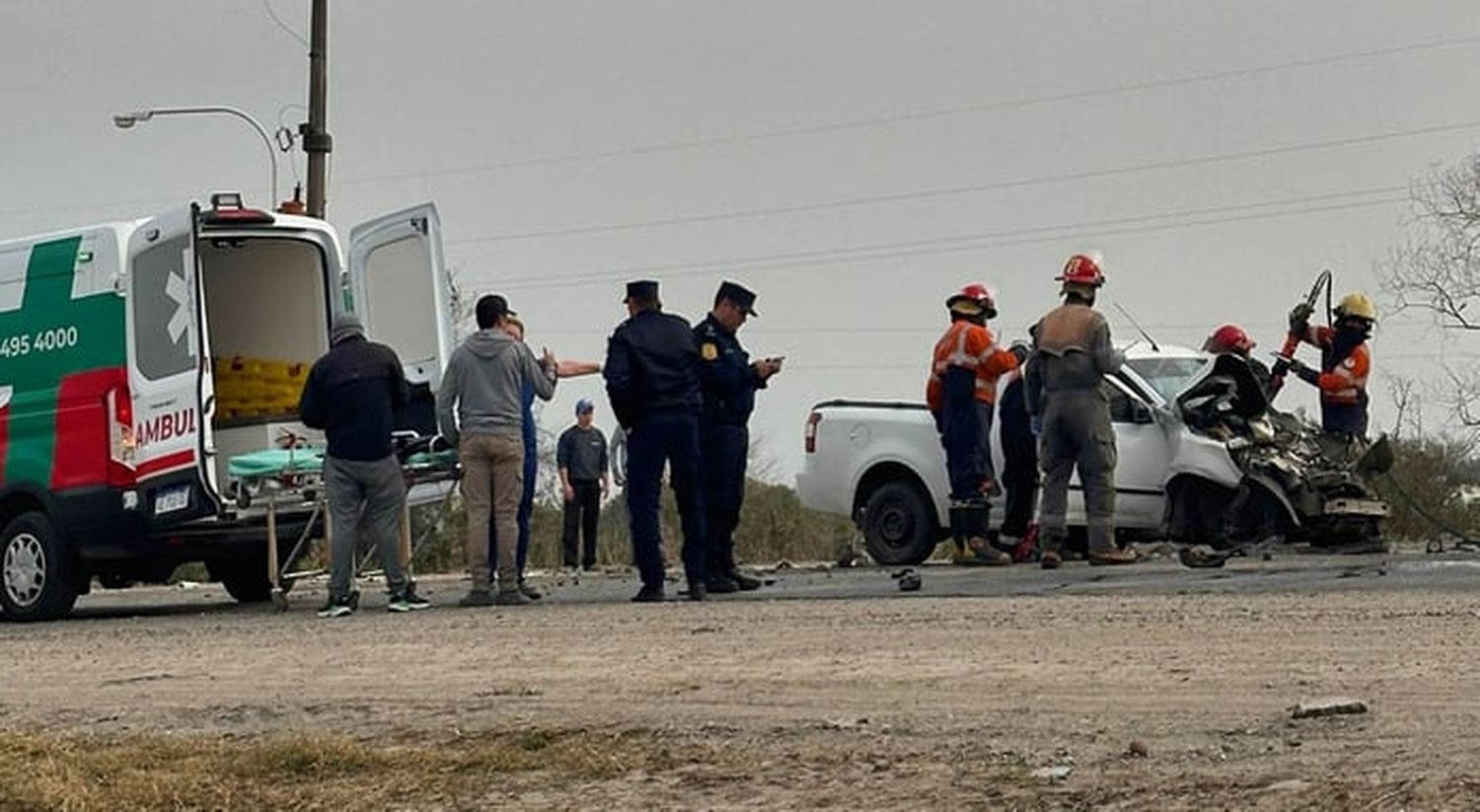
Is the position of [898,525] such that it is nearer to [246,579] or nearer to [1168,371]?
[1168,371]

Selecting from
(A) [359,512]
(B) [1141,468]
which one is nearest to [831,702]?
(A) [359,512]

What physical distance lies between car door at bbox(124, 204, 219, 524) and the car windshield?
697 centimetres

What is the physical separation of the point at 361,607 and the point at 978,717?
882 cm

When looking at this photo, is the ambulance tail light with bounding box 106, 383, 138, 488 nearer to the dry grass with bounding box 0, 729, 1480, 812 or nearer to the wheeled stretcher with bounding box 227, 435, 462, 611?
the wheeled stretcher with bounding box 227, 435, 462, 611

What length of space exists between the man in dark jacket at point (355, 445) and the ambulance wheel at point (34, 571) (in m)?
2.16

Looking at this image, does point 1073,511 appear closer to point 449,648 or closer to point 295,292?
point 295,292

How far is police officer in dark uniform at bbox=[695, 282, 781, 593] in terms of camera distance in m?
15.5

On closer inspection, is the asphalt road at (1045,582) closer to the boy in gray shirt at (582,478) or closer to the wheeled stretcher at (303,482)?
the wheeled stretcher at (303,482)

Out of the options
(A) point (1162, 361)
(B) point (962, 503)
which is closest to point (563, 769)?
(B) point (962, 503)

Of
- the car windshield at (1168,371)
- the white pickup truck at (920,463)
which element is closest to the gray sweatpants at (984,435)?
the white pickup truck at (920,463)

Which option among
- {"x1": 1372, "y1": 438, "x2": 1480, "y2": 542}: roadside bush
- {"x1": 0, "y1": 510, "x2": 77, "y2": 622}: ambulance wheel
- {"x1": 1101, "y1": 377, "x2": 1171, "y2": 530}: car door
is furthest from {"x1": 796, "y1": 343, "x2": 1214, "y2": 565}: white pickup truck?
{"x1": 1372, "y1": 438, "x2": 1480, "y2": 542}: roadside bush

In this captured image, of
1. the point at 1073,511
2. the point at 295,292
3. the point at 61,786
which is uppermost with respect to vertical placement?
the point at 295,292

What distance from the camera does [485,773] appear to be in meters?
8.26

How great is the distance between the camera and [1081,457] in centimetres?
1653
